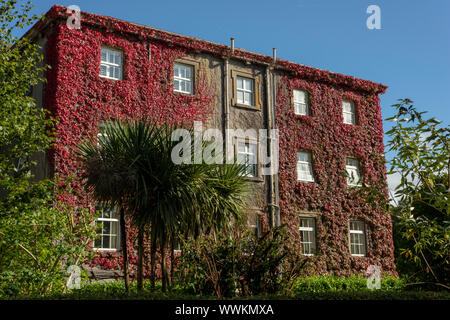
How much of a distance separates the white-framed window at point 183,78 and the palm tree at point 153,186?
701cm

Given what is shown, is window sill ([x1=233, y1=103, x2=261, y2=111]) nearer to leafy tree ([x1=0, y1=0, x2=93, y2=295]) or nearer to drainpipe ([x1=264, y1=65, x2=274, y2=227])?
drainpipe ([x1=264, y1=65, x2=274, y2=227])

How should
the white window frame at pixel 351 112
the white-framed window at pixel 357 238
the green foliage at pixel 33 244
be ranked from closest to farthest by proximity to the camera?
the green foliage at pixel 33 244 < the white-framed window at pixel 357 238 < the white window frame at pixel 351 112

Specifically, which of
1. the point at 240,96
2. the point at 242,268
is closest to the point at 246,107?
the point at 240,96

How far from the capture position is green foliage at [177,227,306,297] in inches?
360

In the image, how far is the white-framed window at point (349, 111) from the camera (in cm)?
2427

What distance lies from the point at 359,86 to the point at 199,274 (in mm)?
17569

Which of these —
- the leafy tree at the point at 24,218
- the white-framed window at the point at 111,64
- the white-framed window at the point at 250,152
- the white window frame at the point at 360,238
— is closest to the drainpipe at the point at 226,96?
the white-framed window at the point at 250,152

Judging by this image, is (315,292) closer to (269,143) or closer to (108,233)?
(108,233)

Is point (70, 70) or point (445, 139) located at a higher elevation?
point (70, 70)

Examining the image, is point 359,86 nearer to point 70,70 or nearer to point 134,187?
point 70,70

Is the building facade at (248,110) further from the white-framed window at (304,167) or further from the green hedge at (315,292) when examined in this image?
Answer: the green hedge at (315,292)

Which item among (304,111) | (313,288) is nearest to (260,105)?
(304,111)

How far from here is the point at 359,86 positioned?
80.8ft

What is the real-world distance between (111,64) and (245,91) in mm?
5763
